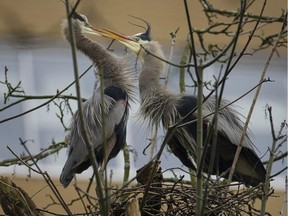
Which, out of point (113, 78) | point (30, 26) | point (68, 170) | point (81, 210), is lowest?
point (81, 210)

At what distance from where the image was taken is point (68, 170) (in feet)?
10.7

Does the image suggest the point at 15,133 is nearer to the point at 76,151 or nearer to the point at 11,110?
the point at 11,110

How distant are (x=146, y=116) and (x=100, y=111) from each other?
0.17m

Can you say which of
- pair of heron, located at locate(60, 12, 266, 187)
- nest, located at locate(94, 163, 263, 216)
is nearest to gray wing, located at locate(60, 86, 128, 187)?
pair of heron, located at locate(60, 12, 266, 187)

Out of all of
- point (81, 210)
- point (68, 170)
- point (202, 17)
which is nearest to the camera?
point (68, 170)

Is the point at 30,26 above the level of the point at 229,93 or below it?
above

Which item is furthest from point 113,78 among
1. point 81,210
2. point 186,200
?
point 81,210

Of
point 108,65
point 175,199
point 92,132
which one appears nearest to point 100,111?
point 92,132

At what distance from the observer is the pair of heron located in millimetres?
3287

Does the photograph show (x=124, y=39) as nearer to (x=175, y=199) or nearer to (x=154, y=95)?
(x=154, y=95)

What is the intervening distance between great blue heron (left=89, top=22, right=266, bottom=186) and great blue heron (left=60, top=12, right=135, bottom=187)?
0.07m

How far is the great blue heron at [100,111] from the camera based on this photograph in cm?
328

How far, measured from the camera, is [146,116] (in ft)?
11.2

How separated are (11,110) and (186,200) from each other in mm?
3015
